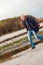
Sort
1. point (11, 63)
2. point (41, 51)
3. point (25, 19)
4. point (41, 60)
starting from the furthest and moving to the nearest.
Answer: point (25, 19), point (41, 51), point (11, 63), point (41, 60)

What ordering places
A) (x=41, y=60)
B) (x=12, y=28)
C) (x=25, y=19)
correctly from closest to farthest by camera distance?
(x=41, y=60) → (x=25, y=19) → (x=12, y=28)

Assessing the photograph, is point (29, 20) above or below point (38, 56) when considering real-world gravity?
above

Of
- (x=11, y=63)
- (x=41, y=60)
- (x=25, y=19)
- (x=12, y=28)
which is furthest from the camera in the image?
(x=12, y=28)

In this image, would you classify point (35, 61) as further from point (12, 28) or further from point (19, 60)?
point (12, 28)

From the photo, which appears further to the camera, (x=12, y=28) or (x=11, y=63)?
(x=12, y=28)

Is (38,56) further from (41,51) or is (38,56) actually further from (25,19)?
(25,19)

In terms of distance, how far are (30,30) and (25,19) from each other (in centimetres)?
68

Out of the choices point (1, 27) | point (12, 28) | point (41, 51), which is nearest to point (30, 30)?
point (41, 51)

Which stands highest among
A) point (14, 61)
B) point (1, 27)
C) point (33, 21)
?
point (33, 21)

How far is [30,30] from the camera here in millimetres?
13781

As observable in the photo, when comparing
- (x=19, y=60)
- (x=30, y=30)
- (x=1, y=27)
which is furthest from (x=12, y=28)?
(x=19, y=60)

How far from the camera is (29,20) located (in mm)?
13430

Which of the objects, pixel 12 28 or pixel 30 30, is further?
pixel 12 28

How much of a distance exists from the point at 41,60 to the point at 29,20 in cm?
340
